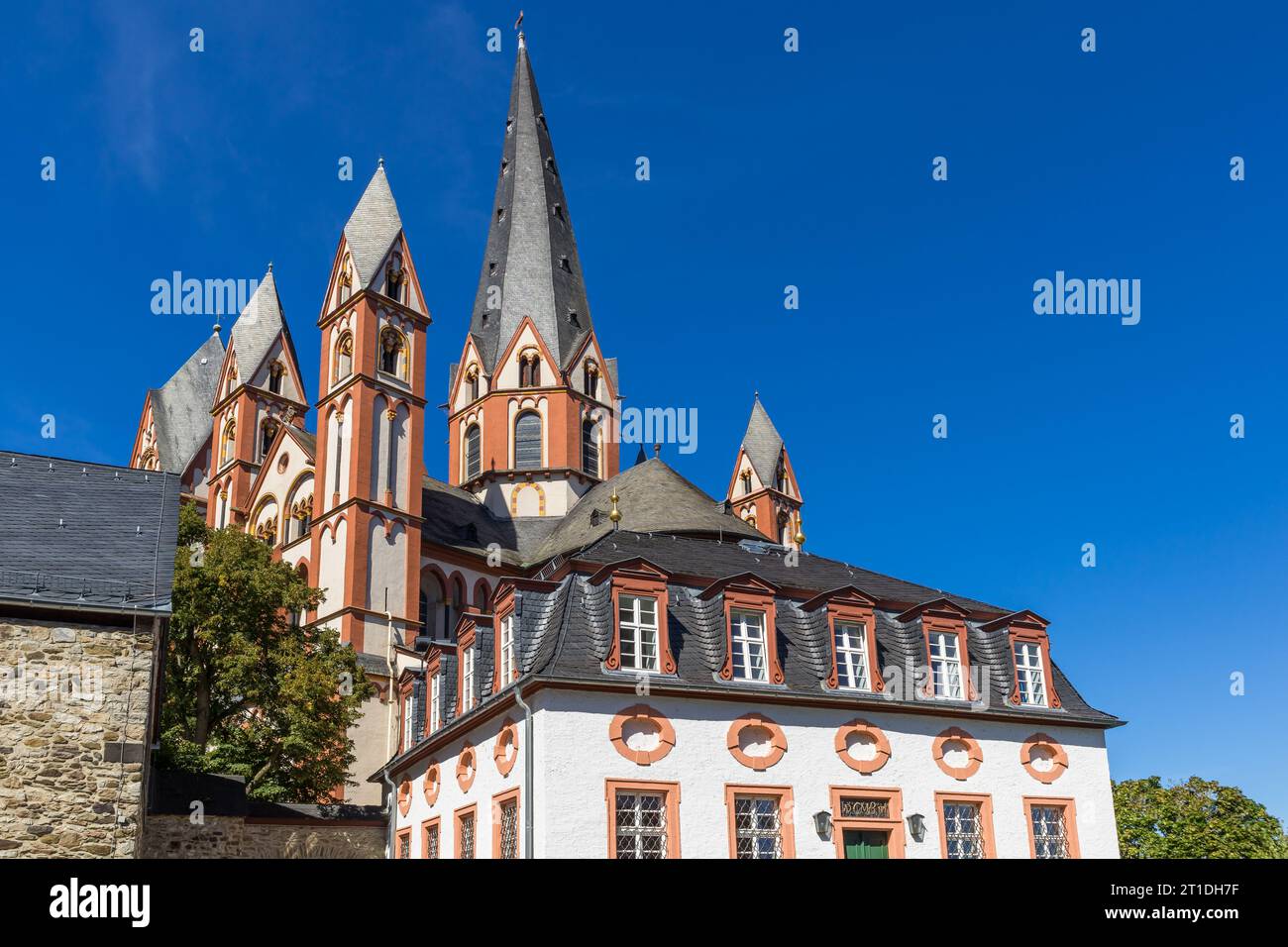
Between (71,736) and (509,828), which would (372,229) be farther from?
(71,736)

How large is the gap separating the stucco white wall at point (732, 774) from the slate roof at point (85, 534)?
6.60 m

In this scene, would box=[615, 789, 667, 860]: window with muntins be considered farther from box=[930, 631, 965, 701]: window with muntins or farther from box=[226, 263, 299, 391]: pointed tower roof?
box=[226, 263, 299, 391]: pointed tower roof

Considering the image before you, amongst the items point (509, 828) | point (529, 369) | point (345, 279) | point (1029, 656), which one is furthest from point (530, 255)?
point (509, 828)

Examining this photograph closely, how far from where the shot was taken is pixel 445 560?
53125 millimetres

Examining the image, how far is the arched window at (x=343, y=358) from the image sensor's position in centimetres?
5253

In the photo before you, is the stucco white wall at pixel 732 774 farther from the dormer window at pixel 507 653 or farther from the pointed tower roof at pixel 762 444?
the pointed tower roof at pixel 762 444

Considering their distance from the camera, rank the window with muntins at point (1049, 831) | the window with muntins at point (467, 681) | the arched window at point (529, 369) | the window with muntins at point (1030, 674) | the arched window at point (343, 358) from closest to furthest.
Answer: the window with muntins at point (1049, 831), the window with muntins at point (467, 681), the window with muntins at point (1030, 674), the arched window at point (343, 358), the arched window at point (529, 369)

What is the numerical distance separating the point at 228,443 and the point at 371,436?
52.2ft

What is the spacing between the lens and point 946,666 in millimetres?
25078

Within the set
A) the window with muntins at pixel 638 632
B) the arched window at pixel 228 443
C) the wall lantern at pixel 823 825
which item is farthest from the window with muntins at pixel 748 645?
the arched window at pixel 228 443

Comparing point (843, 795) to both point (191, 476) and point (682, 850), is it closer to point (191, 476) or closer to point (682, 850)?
point (682, 850)

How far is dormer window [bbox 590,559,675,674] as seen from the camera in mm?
21859
